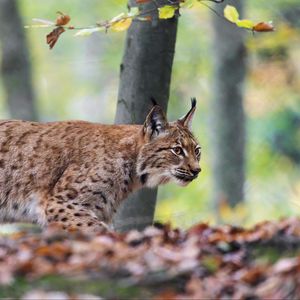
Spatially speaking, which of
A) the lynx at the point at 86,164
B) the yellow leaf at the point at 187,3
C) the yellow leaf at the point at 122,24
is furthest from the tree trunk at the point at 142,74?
the yellow leaf at the point at 122,24

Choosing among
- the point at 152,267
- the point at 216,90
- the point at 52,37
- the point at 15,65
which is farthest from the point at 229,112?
the point at 152,267

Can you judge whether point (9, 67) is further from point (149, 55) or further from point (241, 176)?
point (149, 55)

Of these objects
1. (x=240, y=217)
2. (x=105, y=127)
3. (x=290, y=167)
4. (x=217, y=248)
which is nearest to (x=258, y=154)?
(x=290, y=167)

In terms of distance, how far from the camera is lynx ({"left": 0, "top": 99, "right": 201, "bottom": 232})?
801 cm

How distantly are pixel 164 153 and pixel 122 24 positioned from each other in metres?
1.46

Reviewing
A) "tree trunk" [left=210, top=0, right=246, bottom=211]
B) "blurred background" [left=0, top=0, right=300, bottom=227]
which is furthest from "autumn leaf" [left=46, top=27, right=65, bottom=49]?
"tree trunk" [left=210, top=0, right=246, bottom=211]

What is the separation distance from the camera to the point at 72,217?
775 centimetres

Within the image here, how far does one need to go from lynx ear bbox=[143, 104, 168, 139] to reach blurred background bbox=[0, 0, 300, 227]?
0.93 m

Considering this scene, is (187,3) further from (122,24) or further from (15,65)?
(15,65)

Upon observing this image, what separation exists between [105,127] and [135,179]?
625 mm

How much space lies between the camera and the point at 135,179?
836 centimetres

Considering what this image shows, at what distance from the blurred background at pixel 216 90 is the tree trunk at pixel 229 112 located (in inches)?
0.8

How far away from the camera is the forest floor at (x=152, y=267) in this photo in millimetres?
4762

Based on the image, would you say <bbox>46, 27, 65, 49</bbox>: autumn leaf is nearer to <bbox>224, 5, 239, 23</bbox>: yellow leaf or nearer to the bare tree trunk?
<bbox>224, 5, 239, 23</bbox>: yellow leaf
